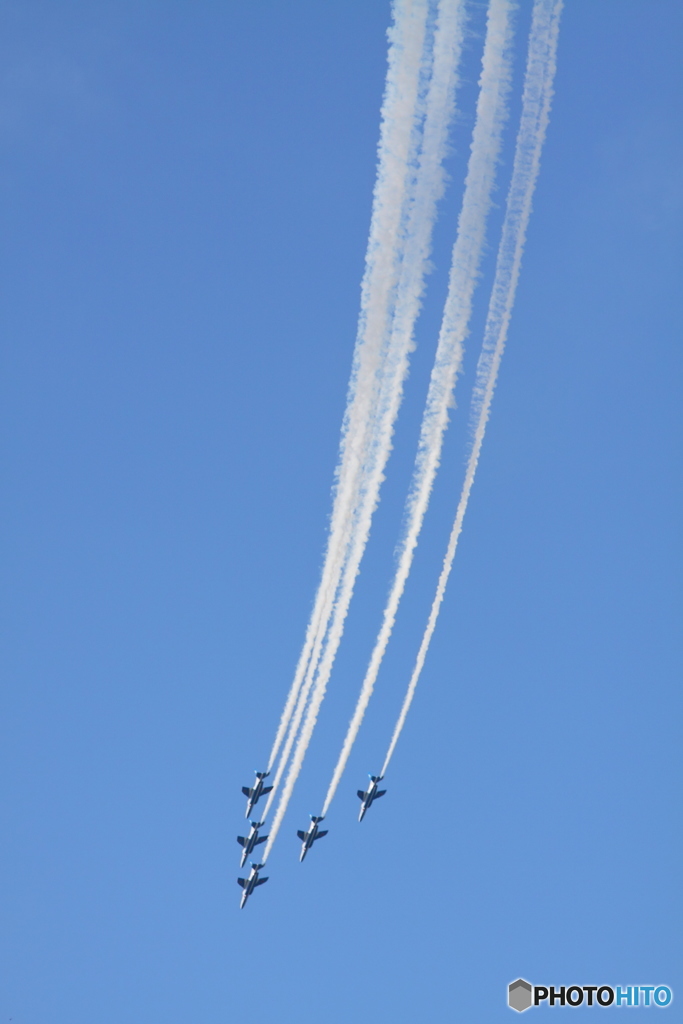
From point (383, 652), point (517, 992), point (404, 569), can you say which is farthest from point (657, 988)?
point (404, 569)

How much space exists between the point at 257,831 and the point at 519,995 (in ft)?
36.8

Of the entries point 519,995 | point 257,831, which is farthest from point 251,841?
point 519,995

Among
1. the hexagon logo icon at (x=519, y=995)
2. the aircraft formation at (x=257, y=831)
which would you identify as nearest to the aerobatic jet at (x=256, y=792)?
the aircraft formation at (x=257, y=831)

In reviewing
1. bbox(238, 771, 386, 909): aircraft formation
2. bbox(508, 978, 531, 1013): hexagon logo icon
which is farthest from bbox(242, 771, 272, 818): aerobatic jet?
bbox(508, 978, 531, 1013): hexagon logo icon

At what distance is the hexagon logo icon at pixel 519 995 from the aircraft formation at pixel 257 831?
26.0 feet

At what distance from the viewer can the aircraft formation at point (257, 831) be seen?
34.9 m

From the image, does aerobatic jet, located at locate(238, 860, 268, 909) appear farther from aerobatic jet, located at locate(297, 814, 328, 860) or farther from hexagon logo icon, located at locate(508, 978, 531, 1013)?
hexagon logo icon, located at locate(508, 978, 531, 1013)

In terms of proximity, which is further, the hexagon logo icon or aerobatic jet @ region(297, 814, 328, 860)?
aerobatic jet @ region(297, 814, 328, 860)

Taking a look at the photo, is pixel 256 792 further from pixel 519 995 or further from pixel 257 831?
pixel 519 995

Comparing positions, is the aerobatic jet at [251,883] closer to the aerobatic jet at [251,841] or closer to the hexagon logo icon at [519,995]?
the aerobatic jet at [251,841]

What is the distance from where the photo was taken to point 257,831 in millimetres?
Answer: 35469

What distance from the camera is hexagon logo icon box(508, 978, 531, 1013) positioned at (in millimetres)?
28984

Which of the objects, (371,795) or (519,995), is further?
(371,795)

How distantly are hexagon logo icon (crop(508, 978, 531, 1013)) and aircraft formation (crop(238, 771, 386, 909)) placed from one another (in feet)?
26.0
